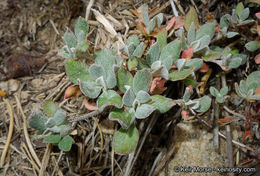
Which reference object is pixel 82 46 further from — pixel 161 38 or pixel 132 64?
pixel 161 38

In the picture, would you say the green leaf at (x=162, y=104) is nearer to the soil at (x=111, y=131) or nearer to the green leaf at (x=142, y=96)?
the green leaf at (x=142, y=96)

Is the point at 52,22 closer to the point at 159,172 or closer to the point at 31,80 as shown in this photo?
the point at 31,80

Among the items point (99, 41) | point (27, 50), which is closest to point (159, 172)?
point (99, 41)

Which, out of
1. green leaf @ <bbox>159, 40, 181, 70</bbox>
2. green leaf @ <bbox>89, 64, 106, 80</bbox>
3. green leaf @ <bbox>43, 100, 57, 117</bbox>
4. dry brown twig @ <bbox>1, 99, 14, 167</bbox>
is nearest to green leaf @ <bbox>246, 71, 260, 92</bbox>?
green leaf @ <bbox>159, 40, 181, 70</bbox>

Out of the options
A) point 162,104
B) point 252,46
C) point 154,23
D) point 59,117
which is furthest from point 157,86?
point 252,46

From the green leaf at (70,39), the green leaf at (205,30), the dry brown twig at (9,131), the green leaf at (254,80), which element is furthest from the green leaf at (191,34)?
the dry brown twig at (9,131)

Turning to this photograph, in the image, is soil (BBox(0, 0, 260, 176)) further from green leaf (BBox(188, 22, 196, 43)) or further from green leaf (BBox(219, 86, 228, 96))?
green leaf (BBox(188, 22, 196, 43))
